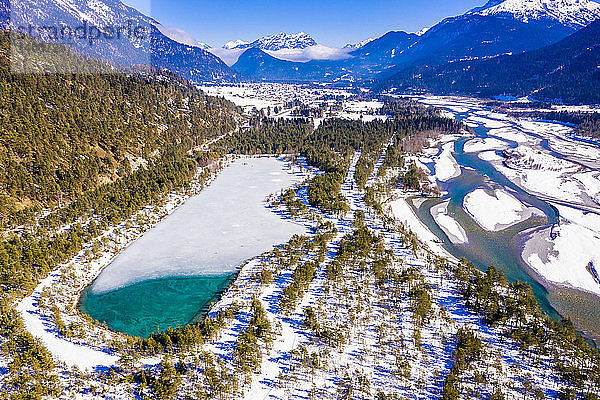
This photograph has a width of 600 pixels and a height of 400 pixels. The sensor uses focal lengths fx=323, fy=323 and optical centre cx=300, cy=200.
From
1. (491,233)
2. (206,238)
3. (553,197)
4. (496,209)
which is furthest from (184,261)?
(553,197)

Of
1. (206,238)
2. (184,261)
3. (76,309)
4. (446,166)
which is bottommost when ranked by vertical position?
(76,309)

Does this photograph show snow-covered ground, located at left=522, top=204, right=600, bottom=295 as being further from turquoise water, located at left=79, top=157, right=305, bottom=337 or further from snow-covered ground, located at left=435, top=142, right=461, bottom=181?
turquoise water, located at left=79, top=157, right=305, bottom=337

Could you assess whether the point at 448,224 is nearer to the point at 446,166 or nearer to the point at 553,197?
the point at 553,197

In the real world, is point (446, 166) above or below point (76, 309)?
above

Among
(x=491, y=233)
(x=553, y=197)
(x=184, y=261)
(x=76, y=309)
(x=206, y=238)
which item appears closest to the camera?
(x=76, y=309)

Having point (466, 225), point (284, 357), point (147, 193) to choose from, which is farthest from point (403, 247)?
point (147, 193)

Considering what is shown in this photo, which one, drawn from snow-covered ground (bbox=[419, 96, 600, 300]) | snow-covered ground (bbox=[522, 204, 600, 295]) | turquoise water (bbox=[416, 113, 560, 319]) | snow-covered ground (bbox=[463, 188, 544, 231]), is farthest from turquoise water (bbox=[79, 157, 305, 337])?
snow-covered ground (bbox=[419, 96, 600, 300])

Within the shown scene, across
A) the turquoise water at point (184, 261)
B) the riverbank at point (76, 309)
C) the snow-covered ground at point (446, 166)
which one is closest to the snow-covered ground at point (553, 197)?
the snow-covered ground at point (446, 166)
